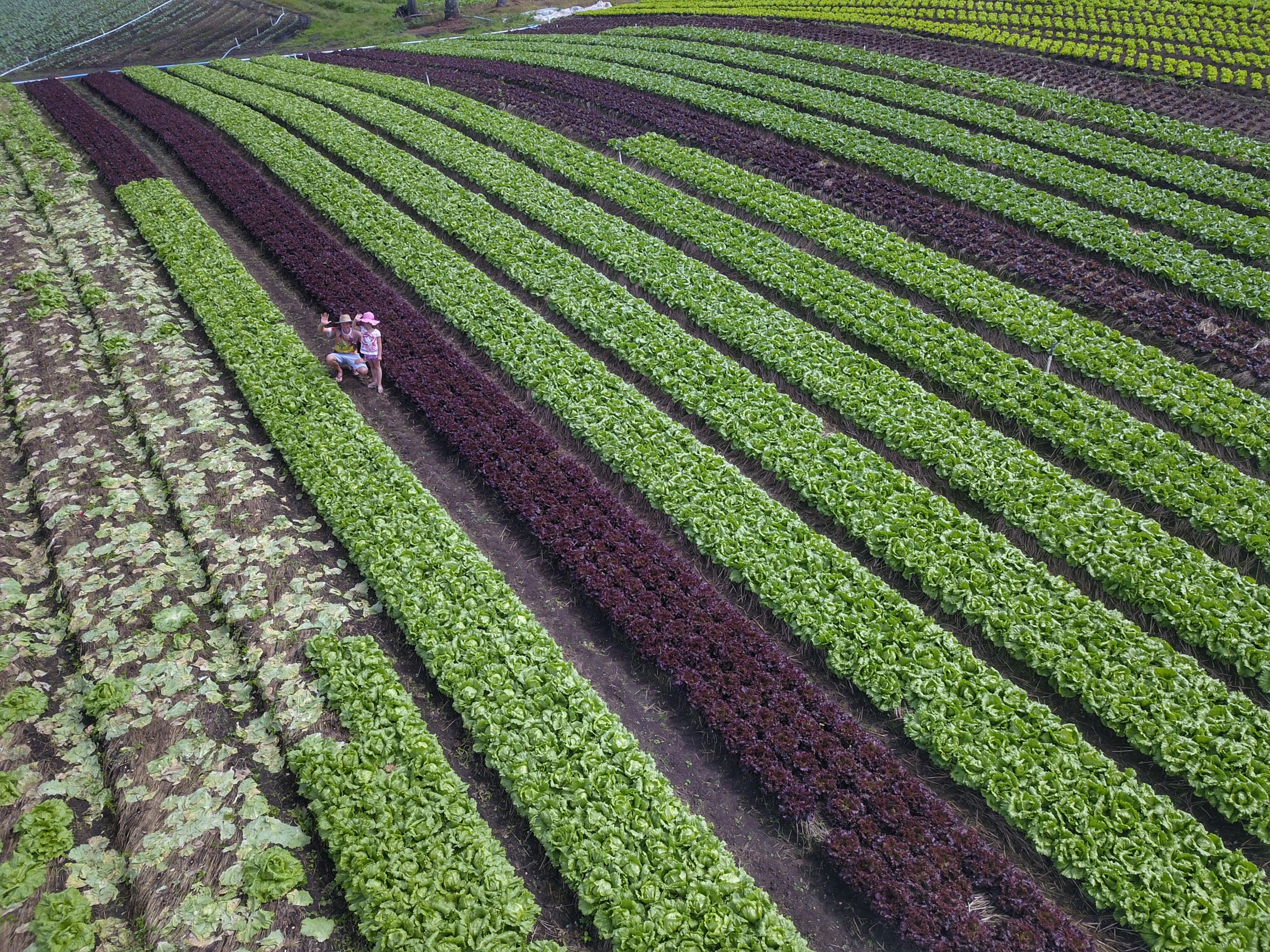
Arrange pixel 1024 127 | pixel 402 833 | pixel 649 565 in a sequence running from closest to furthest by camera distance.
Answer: pixel 402 833 → pixel 649 565 → pixel 1024 127

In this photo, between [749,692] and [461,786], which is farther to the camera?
[749,692]

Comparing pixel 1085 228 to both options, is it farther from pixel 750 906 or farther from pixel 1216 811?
pixel 750 906

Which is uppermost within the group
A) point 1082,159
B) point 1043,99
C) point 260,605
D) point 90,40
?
point 90,40

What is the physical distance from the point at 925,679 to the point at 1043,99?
2288cm

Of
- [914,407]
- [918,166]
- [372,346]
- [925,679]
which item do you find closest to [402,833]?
[925,679]

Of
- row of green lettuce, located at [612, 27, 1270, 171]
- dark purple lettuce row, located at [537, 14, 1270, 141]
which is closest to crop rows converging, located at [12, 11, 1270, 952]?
row of green lettuce, located at [612, 27, 1270, 171]

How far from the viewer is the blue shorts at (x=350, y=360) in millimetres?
13227

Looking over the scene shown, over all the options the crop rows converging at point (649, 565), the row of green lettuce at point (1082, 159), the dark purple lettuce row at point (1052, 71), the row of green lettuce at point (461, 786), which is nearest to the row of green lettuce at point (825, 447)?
the crop rows converging at point (649, 565)

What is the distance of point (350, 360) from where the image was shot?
1324cm

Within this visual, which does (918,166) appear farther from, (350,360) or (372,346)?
(350,360)

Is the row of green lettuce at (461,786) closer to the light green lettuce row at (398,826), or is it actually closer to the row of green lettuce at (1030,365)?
the light green lettuce row at (398,826)

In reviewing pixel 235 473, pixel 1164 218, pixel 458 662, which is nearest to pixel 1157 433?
pixel 1164 218

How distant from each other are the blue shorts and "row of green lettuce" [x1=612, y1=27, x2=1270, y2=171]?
72.0ft

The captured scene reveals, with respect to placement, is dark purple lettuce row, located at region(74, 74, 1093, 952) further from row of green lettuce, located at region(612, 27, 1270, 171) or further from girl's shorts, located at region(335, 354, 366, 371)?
row of green lettuce, located at region(612, 27, 1270, 171)
